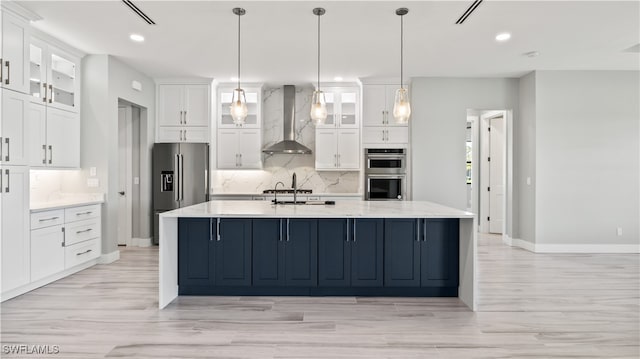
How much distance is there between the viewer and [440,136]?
21.1 ft

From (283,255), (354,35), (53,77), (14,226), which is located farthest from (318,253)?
(53,77)

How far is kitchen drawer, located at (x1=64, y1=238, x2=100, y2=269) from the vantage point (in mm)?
4469

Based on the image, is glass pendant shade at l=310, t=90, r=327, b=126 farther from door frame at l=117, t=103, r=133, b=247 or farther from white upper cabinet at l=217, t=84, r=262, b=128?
door frame at l=117, t=103, r=133, b=247

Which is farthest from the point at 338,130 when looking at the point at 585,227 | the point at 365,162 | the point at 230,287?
the point at 585,227

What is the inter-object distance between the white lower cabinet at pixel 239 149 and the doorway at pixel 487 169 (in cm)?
442

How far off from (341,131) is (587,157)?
A: 3.86 metres

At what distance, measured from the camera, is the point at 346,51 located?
5047mm

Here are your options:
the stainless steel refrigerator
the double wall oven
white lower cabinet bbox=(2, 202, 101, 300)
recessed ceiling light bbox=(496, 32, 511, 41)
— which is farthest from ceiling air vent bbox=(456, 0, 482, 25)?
white lower cabinet bbox=(2, 202, 101, 300)

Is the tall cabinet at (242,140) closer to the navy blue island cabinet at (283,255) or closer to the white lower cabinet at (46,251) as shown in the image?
the white lower cabinet at (46,251)

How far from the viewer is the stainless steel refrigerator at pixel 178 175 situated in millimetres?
6406

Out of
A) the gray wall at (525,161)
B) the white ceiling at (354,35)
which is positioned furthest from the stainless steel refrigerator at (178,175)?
the gray wall at (525,161)

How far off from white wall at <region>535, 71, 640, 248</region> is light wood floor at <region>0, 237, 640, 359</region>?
1.79m

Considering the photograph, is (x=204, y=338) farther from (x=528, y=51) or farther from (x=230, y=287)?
(x=528, y=51)

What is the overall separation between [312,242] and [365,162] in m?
3.00
